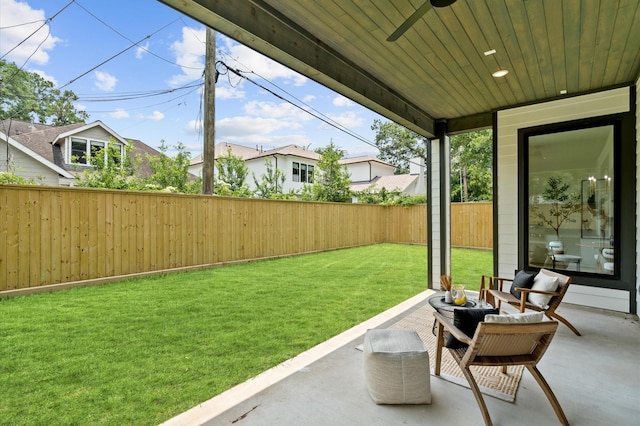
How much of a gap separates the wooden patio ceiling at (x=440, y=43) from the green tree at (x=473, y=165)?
8.23 m

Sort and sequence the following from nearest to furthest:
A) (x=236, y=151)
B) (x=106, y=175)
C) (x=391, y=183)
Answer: (x=106, y=175), (x=391, y=183), (x=236, y=151)

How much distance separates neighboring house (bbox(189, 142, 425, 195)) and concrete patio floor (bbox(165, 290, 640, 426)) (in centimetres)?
1253

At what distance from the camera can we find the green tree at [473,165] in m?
13.1

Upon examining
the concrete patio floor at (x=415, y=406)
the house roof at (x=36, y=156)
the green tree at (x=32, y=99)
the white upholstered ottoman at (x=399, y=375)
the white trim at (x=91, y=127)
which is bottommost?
the concrete patio floor at (x=415, y=406)

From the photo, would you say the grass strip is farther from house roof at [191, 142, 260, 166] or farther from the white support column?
house roof at [191, 142, 260, 166]

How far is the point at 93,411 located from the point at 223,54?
7.17 meters

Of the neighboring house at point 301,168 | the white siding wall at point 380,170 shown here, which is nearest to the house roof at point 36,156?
the neighboring house at point 301,168

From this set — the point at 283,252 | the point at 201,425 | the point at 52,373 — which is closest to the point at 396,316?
the point at 201,425

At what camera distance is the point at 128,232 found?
5.43 m

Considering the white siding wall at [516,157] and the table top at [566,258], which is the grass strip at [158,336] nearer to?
the white siding wall at [516,157]

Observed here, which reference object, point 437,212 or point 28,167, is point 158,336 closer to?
point 437,212

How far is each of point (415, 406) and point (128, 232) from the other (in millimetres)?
5367

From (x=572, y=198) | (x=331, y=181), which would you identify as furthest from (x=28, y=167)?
(x=572, y=198)

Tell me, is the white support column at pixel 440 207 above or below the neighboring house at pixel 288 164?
below
